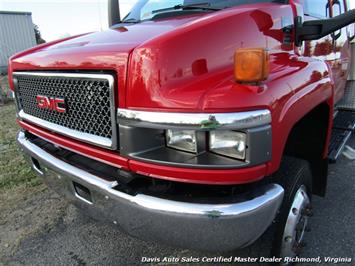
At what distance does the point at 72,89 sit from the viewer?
80.1 inches

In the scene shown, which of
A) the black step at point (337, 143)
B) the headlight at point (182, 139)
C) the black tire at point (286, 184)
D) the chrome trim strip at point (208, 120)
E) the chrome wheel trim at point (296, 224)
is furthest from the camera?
the black step at point (337, 143)

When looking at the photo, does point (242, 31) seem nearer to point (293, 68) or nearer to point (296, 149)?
point (293, 68)

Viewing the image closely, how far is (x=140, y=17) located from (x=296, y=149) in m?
1.80

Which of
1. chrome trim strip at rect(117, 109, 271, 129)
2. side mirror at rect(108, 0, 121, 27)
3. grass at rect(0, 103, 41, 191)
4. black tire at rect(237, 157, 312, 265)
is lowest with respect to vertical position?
grass at rect(0, 103, 41, 191)

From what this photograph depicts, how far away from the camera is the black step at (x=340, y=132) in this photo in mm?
3425

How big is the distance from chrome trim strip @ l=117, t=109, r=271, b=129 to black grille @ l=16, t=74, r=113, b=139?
0.31 m

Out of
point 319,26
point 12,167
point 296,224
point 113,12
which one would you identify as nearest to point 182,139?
point 296,224

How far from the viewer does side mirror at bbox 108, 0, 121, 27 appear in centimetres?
346

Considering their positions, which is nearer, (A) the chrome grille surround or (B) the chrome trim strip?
(B) the chrome trim strip

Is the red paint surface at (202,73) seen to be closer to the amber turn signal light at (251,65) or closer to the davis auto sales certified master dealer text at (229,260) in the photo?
the amber turn signal light at (251,65)

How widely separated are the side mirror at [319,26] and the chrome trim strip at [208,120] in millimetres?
1057

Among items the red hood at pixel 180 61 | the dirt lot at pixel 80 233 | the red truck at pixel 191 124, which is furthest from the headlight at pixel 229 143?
→ the dirt lot at pixel 80 233

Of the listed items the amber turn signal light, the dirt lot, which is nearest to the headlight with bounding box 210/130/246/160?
the amber turn signal light

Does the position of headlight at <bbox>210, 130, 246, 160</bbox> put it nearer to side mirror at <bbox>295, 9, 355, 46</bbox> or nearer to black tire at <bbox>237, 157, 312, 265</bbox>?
A: black tire at <bbox>237, 157, 312, 265</bbox>
